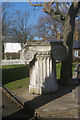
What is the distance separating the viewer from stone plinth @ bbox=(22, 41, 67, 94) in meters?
5.91

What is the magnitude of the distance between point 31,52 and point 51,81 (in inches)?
55.5

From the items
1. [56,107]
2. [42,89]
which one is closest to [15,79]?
[42,89]

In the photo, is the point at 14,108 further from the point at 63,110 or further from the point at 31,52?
the point at 31,52

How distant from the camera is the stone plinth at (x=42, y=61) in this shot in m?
5.91

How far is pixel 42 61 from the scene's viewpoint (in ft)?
19.7

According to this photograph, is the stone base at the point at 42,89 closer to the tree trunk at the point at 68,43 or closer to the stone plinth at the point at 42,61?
the stone plinth at the point at 42,61

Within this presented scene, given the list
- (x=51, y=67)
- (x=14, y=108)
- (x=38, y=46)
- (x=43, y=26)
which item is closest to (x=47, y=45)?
(x=38, y=46)

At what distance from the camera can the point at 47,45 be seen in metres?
5.90

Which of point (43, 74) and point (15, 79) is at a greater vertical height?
point (43, 74)

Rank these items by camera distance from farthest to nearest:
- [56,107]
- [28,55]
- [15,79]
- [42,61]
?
1. [15,79]
2. [42,61]
3. [28,55]
4. [56,107]

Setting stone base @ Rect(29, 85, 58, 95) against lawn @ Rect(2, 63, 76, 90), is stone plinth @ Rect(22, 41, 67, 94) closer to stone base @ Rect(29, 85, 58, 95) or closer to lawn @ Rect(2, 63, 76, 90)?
stone base @ Rect(29, 85, 58, 95)

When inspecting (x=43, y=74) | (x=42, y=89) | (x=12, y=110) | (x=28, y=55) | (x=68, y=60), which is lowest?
(x=12, y=110)

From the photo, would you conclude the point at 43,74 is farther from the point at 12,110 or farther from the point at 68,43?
the point at 68,43

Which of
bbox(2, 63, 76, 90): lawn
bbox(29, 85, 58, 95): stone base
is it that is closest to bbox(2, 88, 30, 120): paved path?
bbox(29, 85, 58, 95): stone base
